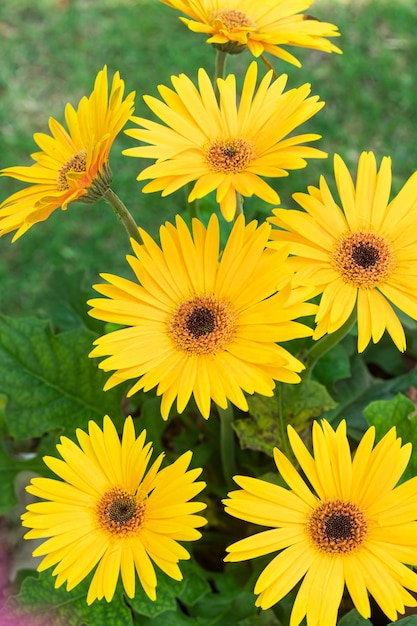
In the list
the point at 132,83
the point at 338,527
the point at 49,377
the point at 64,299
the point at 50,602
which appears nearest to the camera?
the point at 338,527

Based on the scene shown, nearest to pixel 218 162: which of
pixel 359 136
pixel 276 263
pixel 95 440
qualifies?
pixel 276 263

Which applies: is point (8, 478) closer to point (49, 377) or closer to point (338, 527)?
point (49, 377)

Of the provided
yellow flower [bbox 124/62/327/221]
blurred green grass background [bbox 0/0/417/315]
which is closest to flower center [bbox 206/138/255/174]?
yellow flower [bbox 124/62/327/221]

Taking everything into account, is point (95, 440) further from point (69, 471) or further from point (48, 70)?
point (48, 70)

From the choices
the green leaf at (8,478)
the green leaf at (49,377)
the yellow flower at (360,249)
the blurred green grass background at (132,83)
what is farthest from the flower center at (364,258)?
the blurred green grass background at (132,83)

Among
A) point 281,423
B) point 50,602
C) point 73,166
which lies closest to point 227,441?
point 281,423

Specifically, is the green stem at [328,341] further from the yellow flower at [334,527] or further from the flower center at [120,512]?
the flower center at [120,512]
